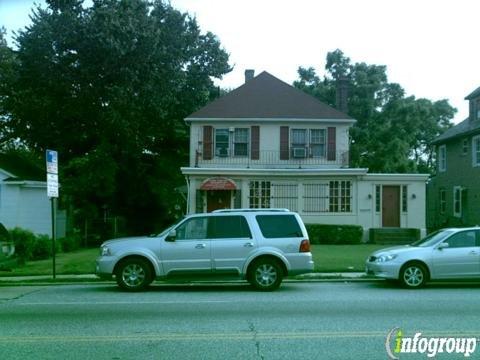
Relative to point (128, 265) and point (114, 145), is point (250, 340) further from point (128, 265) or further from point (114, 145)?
point (114, 145)

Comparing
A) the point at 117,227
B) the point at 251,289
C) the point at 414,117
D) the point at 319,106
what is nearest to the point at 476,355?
the point at 251,289

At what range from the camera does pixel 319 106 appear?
31.0 meters

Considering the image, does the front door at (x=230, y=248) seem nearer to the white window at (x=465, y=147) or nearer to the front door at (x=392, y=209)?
the front door at (x=392, y=209)

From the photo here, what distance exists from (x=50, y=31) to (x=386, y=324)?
24591mm

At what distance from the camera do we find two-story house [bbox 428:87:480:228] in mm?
31531

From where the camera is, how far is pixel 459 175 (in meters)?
33.6

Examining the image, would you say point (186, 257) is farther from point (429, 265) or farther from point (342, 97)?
point (342, 97)

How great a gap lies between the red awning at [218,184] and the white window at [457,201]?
13680mm

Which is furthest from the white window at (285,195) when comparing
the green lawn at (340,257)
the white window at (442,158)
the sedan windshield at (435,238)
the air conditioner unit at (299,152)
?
the sedan windshield at (435,238)

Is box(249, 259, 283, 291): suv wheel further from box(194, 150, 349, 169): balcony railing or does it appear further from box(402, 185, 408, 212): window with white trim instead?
box(194, 150, 349, 169): balcony railing

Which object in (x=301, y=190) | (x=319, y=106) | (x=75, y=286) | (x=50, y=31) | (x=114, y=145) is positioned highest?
(x=50, y=31)

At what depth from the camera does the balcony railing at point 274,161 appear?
1184 inches

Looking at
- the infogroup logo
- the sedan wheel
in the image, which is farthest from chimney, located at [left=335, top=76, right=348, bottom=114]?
the infogroup logo

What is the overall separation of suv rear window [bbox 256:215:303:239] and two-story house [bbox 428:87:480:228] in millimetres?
20597
